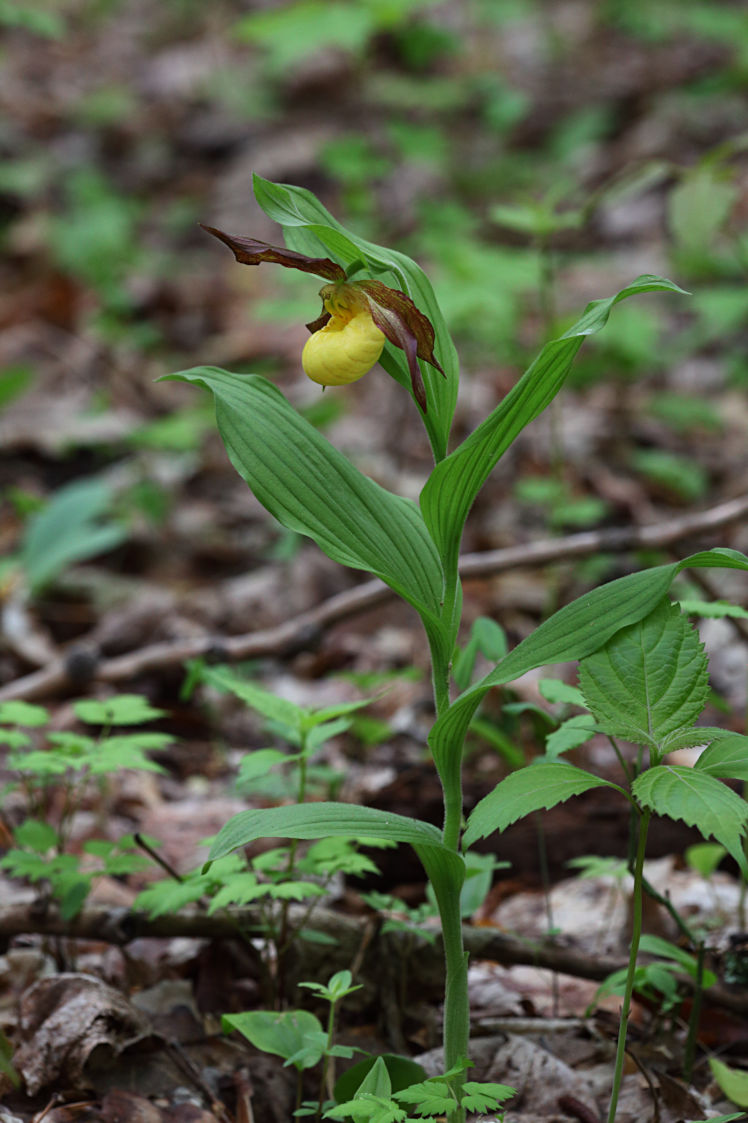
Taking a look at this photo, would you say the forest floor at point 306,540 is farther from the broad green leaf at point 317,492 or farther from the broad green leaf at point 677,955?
the broad green leaf at point 317,492

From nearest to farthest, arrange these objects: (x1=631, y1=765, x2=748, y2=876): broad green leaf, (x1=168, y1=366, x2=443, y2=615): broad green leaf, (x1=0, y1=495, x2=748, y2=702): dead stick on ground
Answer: (x1=631, y1=765, x2=748, y2=876): broad green leaf → (x1=168, y1=366, x2=443, y2=615): broad green leaf → (x1=0, y1=495, x2=748, y2=702): dead stick on ground

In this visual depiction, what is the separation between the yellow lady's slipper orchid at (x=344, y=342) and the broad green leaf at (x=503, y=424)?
126 mm

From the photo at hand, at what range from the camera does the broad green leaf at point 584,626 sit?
93cm

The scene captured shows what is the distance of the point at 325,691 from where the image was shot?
255 centimetres

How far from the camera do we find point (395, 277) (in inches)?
38.7

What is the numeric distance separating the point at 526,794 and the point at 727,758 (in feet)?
0.58

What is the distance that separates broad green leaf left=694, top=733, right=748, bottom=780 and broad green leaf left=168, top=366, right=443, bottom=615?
29 cm

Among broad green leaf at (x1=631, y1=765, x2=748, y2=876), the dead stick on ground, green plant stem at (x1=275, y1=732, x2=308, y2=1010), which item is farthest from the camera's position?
the dead stick on ground

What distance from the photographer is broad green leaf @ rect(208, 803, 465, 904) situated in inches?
34.3

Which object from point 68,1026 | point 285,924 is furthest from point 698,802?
point 68,1026

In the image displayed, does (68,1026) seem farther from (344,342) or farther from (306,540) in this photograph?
(306,540)

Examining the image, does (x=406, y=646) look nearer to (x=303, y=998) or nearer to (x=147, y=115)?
(x=303, y=998)

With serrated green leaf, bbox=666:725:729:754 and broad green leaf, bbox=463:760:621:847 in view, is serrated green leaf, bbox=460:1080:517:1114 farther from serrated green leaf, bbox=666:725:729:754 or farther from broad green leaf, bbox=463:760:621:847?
serrated green leaf, bbox=666:725:729:754

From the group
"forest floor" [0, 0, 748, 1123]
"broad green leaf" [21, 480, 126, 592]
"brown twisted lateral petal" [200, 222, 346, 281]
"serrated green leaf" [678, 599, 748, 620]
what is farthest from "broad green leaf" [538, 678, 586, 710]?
"broad green leaf" [21, 480, 126, 592]
